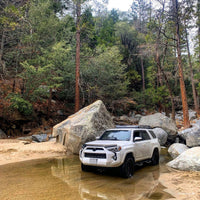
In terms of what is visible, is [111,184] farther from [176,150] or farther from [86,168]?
[176,150]

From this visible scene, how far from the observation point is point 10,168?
769 cm

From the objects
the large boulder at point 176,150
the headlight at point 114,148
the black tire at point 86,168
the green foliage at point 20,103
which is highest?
the green foliage at point 20,103

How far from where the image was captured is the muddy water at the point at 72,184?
4844mm

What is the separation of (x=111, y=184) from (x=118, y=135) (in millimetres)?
2306

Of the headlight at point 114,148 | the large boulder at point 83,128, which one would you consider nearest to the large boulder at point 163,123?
the large boulder at point 83,128

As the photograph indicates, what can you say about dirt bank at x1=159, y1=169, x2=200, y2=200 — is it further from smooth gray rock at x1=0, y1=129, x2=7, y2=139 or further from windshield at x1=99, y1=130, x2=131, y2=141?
smooth gray rock at x1=0, y1=129, x2=7, y2=139

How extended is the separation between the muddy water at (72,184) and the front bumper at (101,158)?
519 mm

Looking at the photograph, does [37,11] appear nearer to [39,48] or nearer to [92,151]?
[39,48]

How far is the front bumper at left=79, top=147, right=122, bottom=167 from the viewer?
20.5 feet

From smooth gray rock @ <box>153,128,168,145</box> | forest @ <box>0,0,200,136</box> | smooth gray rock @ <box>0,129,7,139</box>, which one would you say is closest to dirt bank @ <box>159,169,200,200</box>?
smooth gray rock @ <box>153,128,168,145</box>

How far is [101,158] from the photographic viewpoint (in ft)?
21.0

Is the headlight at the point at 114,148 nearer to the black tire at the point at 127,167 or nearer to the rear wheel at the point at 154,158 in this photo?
the black tire at the point at 127,167

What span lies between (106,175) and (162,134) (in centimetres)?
869

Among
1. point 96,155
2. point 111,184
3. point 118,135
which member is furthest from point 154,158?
point 111,184
